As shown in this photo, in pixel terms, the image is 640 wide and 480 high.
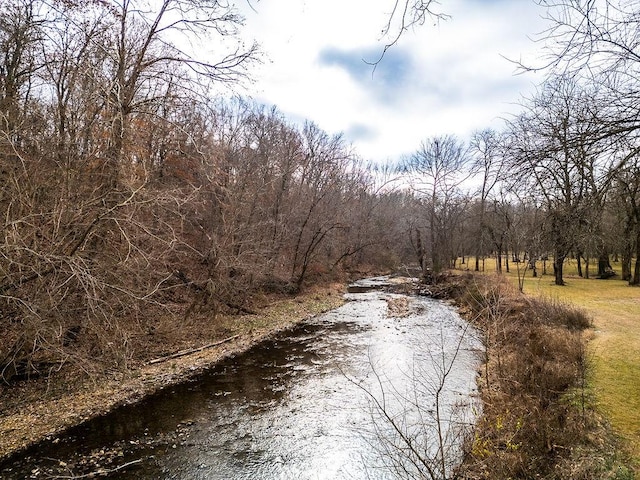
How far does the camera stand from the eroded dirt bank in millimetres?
6855

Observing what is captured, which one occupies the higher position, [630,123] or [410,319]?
[630,123]

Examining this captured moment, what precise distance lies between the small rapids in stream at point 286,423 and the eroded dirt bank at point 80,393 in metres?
0.40

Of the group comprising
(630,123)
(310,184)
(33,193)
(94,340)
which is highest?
(310,184)

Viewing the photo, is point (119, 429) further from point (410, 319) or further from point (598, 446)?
point (410, 319)

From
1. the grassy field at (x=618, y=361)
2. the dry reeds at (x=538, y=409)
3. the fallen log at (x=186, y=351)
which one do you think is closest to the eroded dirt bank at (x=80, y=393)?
the fallen log at (x=186, y=351)

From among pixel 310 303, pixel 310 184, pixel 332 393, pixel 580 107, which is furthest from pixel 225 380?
pixel 310 184

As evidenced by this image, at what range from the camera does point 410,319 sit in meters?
16.8

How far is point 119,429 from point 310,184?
68.3 ft

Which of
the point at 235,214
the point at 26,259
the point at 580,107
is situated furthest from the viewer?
the point at 235,214

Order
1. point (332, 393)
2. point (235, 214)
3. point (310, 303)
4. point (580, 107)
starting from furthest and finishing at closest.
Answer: point (310, 303)
point (235, 214)
point (332, 393)
point (580, 107)

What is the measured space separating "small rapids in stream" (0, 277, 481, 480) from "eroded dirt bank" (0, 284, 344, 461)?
1.31 feet

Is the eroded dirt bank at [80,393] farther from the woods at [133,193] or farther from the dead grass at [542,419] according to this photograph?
the dead grass at [542,419]

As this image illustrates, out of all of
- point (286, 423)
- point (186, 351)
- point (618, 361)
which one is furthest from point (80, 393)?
point (618, 361)

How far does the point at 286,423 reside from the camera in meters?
7.45
